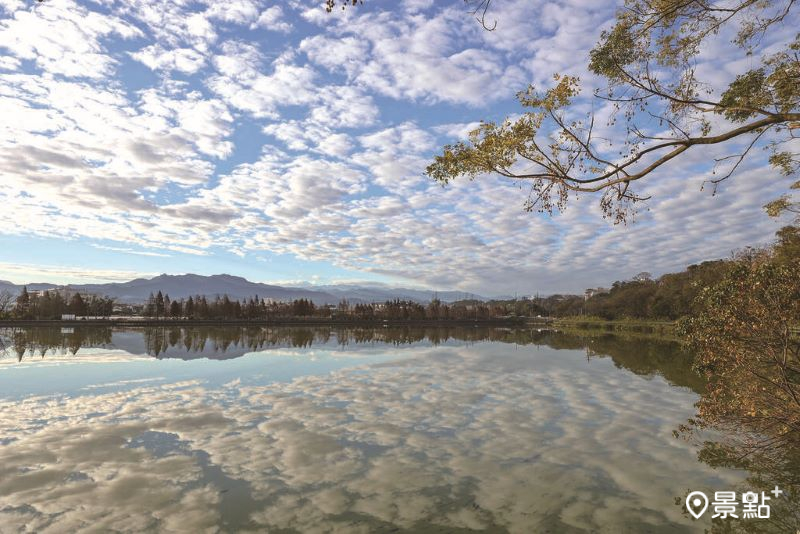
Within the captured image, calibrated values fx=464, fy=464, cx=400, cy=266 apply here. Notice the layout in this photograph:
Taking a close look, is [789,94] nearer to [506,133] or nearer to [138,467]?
[506,133]

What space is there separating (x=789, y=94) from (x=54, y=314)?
110318 mm

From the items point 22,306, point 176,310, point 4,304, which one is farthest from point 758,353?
point 4,304

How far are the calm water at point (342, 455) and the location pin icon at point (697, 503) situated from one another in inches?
8.7

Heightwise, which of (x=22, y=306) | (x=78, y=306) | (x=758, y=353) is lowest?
(x=758, y=353)

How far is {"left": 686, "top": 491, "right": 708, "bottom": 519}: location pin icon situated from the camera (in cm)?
763

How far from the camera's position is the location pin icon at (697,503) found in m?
7.63

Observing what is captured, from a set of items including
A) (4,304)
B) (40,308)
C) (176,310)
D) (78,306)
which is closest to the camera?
(4,304)

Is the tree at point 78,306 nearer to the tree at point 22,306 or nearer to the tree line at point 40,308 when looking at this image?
the tree line at point 40,308

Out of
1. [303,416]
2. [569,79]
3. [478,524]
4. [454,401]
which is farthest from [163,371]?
[569,79]

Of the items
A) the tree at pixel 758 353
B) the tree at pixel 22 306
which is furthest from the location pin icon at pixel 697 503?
the tree at pixel 22 306

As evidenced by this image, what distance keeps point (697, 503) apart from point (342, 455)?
22.0ft

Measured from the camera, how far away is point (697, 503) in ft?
26.1

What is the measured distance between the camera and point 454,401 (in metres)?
16.1

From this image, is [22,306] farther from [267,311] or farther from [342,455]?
[342,455]
